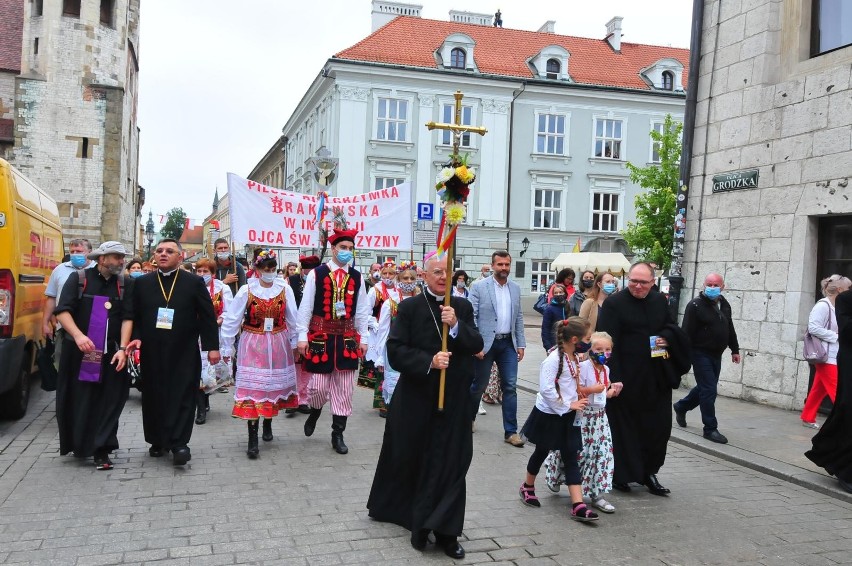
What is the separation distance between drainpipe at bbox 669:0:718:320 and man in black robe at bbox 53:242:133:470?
861 centimetres

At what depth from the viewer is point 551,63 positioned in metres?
38.2

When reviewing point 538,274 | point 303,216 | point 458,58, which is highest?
point 458,58

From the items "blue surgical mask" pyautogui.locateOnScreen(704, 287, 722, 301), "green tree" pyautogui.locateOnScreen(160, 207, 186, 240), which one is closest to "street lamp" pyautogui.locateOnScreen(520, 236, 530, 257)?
"blue surgical mask" pyautogui.locateOnScreen(704, 287, 722, 301)

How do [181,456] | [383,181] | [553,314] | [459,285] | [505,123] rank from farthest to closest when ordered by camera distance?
[505,123], [383,181], [459,285], [553,314], [181,456]

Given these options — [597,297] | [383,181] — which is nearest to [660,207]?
[383,181]

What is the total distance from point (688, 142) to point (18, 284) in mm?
9826

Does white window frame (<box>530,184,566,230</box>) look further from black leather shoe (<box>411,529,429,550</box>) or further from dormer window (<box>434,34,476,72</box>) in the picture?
black leather shoe (<box>411,529,429,550</box>)

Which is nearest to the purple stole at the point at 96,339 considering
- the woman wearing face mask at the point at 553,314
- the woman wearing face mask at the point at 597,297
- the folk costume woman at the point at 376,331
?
the folk costume woman at the point at 376,331

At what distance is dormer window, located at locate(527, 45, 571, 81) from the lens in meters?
37.8

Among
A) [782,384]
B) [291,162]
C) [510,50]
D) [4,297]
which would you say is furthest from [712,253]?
[291,162]

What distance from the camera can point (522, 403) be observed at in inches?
428

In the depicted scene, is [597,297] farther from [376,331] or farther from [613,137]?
[613,137]

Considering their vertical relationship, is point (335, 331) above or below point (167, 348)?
above

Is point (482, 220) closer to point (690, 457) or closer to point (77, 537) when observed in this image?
point (690, 457)
